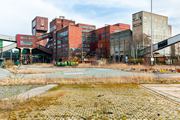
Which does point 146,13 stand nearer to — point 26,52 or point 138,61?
point 138,61

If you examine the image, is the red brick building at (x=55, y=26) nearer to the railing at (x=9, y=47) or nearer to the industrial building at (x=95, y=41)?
the industrial building at (x=95, y=41)

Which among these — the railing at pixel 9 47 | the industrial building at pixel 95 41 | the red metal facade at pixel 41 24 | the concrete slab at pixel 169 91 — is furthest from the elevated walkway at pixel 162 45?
the red metal facade at pixel 41 24

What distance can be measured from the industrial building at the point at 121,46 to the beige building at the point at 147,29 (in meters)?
4.04

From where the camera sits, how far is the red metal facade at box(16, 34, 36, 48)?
7994cm

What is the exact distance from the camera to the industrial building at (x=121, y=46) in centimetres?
6811

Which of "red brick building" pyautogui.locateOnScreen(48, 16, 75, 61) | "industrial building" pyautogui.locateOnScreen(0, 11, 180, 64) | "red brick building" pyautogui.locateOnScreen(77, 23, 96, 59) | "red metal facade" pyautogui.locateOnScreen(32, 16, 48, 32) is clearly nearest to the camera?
"industrial building" pyautogui.locateOnScreen(0, 11, 180, 64)

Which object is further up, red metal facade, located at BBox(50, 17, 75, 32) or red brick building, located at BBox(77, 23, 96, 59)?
red metal facade, located at BBox(50, 17, 75, 32)

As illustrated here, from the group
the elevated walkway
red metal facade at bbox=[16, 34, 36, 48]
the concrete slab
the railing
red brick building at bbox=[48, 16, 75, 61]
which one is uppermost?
red brick building at bbox=[48, 16, 75, 61]

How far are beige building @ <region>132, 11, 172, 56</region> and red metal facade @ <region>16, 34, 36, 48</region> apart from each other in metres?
47.7

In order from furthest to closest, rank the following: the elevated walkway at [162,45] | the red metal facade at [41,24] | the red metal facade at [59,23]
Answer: the red metal facade at [41,24] → the red metal facade at [59,23] → the elevated walkway at [162,45]

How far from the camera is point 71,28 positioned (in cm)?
8338

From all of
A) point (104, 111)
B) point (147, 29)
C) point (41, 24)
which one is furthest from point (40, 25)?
point (104, 111)

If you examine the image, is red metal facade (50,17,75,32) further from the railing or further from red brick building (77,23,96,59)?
the railing

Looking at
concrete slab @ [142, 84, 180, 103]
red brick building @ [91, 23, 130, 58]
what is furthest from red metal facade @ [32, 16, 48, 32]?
concrete slab @ [142, 84, 180, 103]
